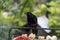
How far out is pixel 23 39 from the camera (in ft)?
3.25

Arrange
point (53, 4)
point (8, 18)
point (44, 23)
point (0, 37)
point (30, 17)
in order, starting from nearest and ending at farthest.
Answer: point (0, 37) → point (30, 17) → point (8, 18) → point (44, 23) → point (53, 4)

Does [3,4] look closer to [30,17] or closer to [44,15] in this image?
[30,17]

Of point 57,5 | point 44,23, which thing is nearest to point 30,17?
point 44,23

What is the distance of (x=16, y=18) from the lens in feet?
8.23

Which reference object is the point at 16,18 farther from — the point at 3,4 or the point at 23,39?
the point at 23,39

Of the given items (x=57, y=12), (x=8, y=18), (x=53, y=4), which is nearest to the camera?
(x=8, y=18)

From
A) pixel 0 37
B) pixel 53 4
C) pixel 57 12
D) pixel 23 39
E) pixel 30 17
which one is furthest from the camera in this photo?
pixel 53 4

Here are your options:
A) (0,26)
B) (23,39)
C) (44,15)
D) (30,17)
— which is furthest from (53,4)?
(23,39)

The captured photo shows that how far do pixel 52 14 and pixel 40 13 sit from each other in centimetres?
16

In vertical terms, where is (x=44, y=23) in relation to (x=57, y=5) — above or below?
below

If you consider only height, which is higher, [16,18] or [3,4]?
[3,4]

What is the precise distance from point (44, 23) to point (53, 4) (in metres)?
0.48

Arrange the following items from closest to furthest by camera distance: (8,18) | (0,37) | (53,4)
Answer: (0,37)
(8,18)
(53,4)

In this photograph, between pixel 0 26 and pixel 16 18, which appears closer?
pixel 0 26
